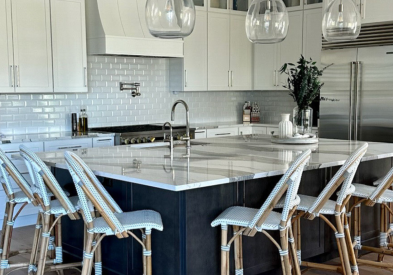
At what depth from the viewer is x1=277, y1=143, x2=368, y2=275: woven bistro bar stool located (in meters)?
3.32

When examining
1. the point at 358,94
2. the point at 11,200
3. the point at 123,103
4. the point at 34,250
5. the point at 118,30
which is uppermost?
the point at 118,30

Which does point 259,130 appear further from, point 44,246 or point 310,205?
point 44,246

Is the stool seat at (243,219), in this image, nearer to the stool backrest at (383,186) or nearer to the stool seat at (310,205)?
the stool seat at (310,205)

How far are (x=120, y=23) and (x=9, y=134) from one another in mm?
1855

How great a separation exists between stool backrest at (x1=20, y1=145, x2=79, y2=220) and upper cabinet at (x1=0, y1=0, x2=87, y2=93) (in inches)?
93.4

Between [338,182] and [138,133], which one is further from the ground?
[138,133]

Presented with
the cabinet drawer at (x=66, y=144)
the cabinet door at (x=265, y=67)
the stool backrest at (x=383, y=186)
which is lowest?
the stool backrest at (x=383, y=186)

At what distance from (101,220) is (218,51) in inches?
192

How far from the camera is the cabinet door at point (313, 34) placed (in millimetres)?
7051

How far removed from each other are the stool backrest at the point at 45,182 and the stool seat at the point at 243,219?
3.20 ft

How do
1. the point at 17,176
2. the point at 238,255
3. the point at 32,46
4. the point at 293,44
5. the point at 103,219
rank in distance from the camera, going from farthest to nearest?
the point at 293,44 < the point at 32,46 < the point at 17,176 < the point at 238,255 < the point at 103,219

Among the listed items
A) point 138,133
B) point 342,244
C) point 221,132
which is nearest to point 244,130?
point 221,132

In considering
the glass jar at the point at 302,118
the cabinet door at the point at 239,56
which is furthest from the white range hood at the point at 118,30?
the glass jar at the point at 302,118

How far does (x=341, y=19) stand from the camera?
396cm
